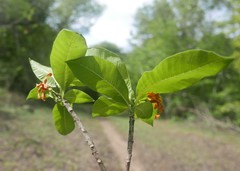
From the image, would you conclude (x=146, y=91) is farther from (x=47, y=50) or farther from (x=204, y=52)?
(x=47, y=50)

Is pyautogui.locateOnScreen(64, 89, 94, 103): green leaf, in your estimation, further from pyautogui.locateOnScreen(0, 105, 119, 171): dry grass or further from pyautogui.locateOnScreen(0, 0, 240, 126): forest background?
pyautogui.locateOnScreen(0, 0, 240, 126): forest background

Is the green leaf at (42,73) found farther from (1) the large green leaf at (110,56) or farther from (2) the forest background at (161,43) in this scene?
(2) the forest background at (161,43)

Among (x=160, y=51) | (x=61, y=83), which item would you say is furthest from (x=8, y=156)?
(x=160, y=51)

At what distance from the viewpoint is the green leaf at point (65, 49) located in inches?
17.7

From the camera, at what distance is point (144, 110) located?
0.47m

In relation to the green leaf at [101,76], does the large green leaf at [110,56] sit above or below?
above

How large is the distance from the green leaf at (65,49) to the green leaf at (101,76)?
43 millimetres

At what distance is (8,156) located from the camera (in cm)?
536

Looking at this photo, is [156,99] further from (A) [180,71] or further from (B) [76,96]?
(B) [76,96]

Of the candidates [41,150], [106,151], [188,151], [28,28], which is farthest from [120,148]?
[28,28]

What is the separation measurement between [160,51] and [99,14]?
3934 mm

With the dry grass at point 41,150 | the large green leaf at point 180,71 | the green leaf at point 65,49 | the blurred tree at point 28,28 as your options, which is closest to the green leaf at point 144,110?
the large green leaf at point 180,71

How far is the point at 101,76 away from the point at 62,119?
0.16m

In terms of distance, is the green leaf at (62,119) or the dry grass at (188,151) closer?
the green leaf at (62,119)
